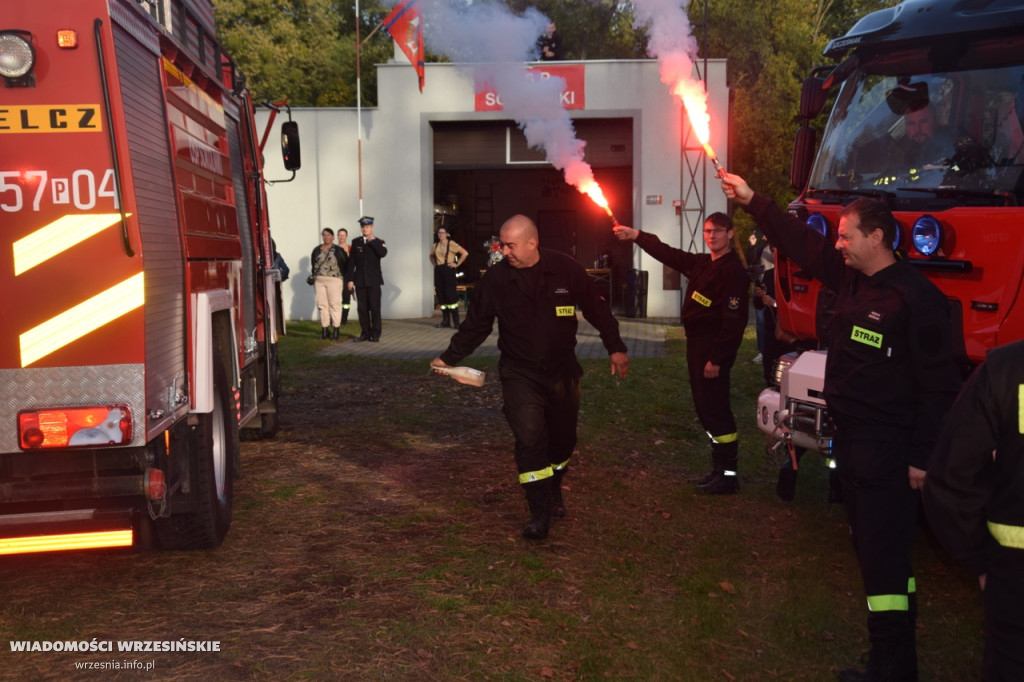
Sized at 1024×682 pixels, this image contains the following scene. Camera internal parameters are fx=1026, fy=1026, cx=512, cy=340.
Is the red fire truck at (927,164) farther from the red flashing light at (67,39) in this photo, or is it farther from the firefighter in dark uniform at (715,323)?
the red flashing light at (67,39)

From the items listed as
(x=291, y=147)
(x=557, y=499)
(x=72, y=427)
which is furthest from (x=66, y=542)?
(x=291, y=147)

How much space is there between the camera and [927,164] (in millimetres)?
6027

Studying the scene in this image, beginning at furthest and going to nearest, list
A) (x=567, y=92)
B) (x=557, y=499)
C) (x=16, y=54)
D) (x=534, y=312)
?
(x=567, y=92), (x=557, y=499), (x=534, y=312), (x=16, y=54)

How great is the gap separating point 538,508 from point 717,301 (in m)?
2.09

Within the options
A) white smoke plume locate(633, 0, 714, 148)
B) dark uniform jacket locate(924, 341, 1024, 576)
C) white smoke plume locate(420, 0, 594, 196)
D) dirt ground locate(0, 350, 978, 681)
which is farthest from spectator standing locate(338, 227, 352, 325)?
dark uniform jacket locate(924, 341, 1024, 576)

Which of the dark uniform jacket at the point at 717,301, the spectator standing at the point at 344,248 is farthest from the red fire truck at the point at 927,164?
the spectator standing at the point at 344,248

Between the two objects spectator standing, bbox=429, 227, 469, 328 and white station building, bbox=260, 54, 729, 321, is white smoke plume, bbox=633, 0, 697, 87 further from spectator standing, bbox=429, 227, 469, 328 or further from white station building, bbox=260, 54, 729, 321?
white station building, bbox=260, 54, 729, 321

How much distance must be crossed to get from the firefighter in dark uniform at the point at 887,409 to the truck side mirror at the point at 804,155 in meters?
2.69

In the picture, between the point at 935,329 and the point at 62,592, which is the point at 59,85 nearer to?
the point at 62,592

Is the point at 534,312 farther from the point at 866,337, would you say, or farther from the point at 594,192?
the point at 866,337

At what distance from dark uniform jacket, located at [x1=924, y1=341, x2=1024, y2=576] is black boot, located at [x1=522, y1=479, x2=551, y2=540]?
11.9ft

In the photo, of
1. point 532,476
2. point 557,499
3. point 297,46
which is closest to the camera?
point 532,476

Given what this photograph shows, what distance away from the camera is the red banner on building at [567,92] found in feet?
73.4

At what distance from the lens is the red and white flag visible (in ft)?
59.7
